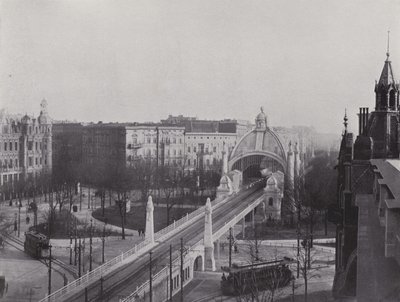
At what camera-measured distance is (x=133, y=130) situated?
7144cm

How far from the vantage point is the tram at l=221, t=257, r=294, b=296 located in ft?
81.2

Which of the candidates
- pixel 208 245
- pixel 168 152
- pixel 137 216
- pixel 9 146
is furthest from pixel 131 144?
pixel 208 245

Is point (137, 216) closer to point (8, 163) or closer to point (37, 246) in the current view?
point (8, 163)

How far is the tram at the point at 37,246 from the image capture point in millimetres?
30047

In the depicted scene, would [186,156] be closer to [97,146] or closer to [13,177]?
[97,146]

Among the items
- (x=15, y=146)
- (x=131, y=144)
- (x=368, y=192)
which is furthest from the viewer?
(x=131, y=144)

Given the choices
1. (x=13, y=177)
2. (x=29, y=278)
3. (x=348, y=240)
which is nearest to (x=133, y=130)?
(x=13, y=177)

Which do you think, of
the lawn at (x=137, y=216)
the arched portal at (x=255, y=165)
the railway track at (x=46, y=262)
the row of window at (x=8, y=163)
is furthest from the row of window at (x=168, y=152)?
Result: the railway track at (x=46, y=262)

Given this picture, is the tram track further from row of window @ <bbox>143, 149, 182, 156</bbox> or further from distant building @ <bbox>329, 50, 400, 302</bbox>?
row of window @ <bbox>143, 149, 182, 156</bbox>

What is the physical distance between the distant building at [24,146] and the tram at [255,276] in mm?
33958

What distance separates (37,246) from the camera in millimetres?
30125

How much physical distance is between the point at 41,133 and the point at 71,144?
1330 cm

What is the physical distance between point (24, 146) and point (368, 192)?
47.1m

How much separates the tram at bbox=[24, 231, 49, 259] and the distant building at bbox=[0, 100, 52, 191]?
2257cm
